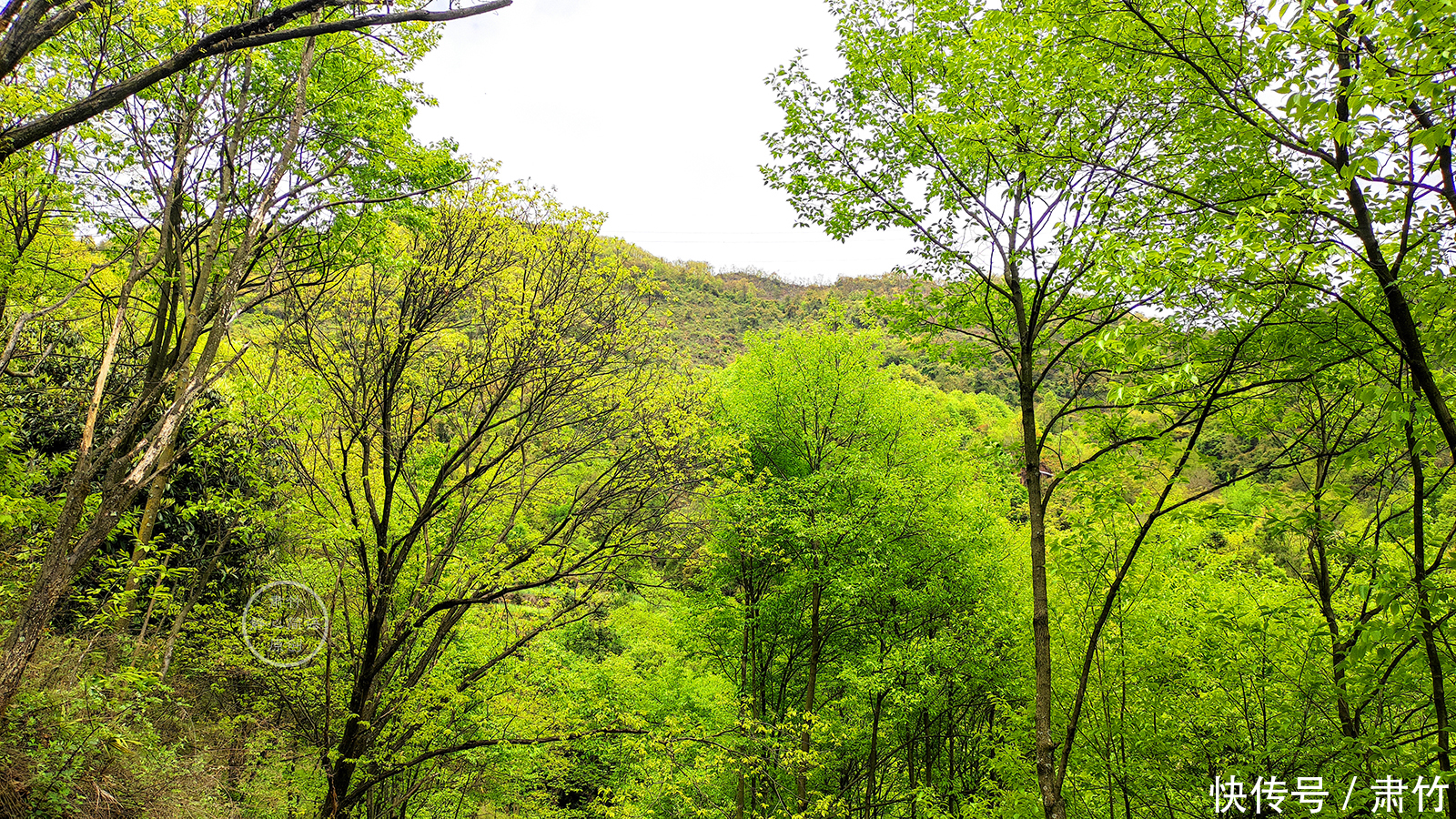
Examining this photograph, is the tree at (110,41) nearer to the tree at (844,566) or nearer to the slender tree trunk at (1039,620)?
the slender tree trunk at (1039,620)

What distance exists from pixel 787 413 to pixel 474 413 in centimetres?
722

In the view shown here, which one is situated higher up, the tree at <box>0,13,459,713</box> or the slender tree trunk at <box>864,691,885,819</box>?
the tree at <box>0,13,459,713</box>

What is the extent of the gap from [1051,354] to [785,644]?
1054 centimetres

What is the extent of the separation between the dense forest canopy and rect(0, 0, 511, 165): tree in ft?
0.12

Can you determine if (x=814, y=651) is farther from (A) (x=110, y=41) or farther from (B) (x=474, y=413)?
(A) (x=110, y=41)

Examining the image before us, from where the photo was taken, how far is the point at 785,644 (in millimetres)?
14922

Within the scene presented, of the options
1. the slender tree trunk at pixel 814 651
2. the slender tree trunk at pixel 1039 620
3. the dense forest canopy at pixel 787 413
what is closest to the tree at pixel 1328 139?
the dense forest canopy at pixel 787 413

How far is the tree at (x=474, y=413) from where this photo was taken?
7.50 metres

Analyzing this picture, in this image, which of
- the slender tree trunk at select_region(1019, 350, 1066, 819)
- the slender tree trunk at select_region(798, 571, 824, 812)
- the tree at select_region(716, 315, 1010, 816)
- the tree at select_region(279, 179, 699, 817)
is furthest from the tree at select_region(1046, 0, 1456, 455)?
the slender tree trunk at select_region(798, 571, 824, 812)

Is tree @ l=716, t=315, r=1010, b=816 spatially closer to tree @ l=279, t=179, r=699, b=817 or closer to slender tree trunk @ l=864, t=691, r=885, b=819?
slender tree trunk @ l=864, t=691, r=885, b=819

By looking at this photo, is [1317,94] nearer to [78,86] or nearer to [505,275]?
[505,275]

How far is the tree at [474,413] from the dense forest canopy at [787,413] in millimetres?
71

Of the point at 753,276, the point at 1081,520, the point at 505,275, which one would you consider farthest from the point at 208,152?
the point at 753,276

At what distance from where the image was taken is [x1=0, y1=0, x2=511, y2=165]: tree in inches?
99.1
